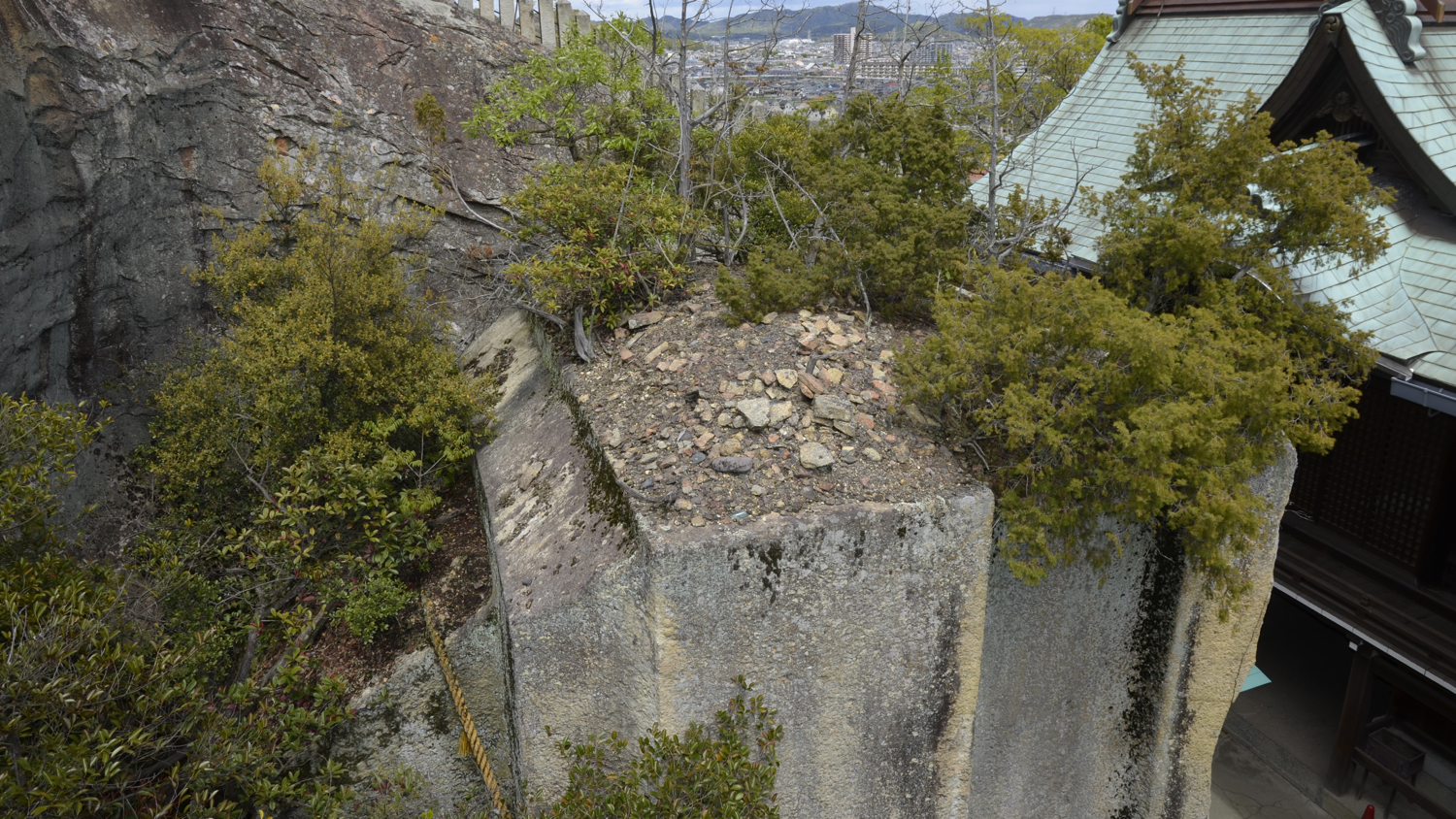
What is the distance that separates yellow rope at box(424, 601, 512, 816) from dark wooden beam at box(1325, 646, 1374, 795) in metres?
10.4

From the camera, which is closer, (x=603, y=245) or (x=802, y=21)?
(x=603, y=245)

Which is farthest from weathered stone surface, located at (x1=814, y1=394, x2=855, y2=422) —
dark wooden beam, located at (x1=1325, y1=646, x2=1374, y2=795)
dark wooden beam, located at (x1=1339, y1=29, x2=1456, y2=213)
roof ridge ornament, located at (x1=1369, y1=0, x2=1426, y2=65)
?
dark wooden beam, located at (x1=1325, y1=646, x2=1374, y2=795)

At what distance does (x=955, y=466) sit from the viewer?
7004 mm

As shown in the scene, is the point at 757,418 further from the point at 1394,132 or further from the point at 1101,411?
the point at 1394,132

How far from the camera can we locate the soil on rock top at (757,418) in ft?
21.9

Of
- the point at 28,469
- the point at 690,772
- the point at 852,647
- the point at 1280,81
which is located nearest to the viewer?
the point at 690,772

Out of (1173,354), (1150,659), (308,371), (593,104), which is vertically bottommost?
(1150,659)

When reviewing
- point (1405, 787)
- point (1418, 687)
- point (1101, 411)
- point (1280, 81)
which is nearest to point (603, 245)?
point (1101, 411)

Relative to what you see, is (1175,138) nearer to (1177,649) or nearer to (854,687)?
(1177,649)

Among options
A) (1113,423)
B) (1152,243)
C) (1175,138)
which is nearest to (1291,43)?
(1175,138)

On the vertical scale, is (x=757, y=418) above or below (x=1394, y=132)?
below

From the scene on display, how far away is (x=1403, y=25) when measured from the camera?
29.4 feet

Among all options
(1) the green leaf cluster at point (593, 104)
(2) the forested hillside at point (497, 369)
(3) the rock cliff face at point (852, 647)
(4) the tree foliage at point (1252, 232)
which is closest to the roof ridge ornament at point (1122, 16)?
(2) the forested hillside at point (497, 369)

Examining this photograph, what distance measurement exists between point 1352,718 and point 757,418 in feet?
32.2
